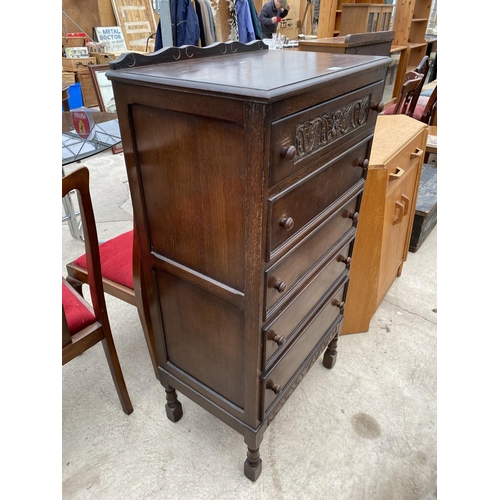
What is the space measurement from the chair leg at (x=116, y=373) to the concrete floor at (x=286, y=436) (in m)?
0.06

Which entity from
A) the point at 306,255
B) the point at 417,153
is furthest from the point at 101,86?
the point at 306,255

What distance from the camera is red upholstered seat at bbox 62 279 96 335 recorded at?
1.39 meters

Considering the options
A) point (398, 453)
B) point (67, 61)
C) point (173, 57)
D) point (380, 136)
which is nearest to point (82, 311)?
point (173, 57)

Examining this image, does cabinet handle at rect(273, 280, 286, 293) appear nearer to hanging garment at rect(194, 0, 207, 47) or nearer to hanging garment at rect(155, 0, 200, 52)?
hanging garment at rect(155, 0, 200, 52)

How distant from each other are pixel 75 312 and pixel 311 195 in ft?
3.25

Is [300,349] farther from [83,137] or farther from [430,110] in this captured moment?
[430,110]

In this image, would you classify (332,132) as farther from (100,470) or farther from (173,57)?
(100,470)

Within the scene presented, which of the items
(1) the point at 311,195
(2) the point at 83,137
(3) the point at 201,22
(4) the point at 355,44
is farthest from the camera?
(3) the point at 201,22

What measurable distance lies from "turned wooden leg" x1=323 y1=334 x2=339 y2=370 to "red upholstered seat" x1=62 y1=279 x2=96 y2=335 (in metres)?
1.09

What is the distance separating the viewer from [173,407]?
1599 mm

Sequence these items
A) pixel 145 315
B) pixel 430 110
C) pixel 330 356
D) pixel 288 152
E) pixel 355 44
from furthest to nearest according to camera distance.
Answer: pixel 430 110
pixel 355 44
pixel 330 356
pixel 145 315
pixel 288 152

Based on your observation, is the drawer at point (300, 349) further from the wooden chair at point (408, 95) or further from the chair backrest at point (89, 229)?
the wooden chair at point (408, 95)

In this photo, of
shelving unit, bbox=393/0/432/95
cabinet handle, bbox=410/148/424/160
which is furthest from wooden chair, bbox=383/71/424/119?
shelving unit, bbox=393/0/432/95

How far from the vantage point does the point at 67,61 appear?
5246 mm
